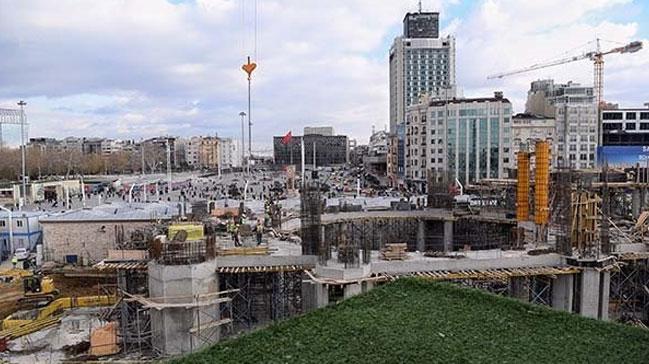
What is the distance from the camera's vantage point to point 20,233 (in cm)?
3319

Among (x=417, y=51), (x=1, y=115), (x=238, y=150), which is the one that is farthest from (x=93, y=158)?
(x=238, y=150)

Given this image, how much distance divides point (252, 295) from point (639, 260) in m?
15.4

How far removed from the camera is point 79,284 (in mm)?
26719

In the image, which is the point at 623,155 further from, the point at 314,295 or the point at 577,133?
the point at 314,295

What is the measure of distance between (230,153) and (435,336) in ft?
523

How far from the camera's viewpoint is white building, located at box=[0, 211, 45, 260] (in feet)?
109

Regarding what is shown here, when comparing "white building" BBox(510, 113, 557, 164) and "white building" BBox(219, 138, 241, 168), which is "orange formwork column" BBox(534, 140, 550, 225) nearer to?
"white building" BBox(510, 113, 557, 164)

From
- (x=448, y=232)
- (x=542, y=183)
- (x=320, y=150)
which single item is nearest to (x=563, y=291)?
(x=542, y=183)

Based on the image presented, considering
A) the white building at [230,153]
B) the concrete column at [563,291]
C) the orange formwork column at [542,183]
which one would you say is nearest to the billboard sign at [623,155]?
the orange formwork column at [542,183]

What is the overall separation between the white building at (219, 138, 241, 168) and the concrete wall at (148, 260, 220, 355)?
139 meters

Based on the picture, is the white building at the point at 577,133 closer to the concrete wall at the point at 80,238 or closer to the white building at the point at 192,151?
the concrete wall at the point at 80,238

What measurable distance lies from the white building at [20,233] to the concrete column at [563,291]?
2765 centimetres

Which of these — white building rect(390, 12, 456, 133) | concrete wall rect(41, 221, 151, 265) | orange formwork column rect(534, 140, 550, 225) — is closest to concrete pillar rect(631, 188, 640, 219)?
orange formwork column rect(534, 140, 550, 225)

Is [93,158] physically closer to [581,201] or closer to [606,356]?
[581,201]
